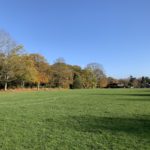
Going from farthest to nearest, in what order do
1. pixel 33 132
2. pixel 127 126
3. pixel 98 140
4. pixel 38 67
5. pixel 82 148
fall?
pixel 38 67, pixel 127 126, pixel 33 132, pixel 98 140, pixel 82 148

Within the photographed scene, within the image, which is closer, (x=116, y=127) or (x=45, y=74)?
(x=116, y=127)

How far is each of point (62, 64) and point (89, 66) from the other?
16.9 metres

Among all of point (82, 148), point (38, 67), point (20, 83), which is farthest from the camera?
point (38, 67)

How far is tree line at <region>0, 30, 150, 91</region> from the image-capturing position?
5403 cm

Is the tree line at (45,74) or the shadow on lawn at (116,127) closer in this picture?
the shadow on lawn at (116,127)

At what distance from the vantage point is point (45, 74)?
254ft

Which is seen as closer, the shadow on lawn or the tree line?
the shadow on lawn

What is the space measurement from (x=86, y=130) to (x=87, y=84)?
8663cm

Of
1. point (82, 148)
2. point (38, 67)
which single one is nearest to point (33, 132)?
point (82, 148)

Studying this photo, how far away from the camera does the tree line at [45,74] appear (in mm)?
54031

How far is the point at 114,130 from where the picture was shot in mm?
8391

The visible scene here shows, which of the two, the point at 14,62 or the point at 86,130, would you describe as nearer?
the point at 86,130

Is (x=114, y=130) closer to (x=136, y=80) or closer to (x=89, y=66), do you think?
(x=89, y=66)

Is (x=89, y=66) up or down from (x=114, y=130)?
up
